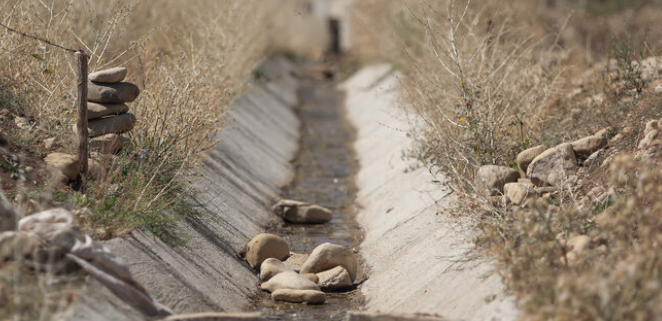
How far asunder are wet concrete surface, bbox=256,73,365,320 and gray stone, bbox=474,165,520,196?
1495mm

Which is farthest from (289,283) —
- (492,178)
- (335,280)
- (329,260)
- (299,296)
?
(492,178)

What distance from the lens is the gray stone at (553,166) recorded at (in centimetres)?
839

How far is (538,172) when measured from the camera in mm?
8477

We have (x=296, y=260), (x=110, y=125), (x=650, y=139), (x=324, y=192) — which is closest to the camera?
(x=650, y=139)

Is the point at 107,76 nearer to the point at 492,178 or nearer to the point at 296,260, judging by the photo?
the point at 296,260

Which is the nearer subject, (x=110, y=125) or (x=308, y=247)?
(x=110, y=125)

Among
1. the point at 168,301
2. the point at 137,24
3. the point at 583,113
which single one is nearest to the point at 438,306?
the point at 168,301

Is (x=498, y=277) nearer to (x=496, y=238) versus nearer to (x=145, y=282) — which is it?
(x=496, y=238)

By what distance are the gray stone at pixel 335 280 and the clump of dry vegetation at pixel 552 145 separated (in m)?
1.27

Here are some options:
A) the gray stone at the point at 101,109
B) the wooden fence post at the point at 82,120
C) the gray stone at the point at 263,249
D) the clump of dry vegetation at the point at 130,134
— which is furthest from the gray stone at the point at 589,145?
the wooden fence post at the point at 82,120

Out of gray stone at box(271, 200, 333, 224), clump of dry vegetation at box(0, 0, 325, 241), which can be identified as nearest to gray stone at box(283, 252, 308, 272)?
clump of dry vegetation at box(0, 0, 325, 241)

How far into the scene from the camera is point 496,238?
22.7 ft

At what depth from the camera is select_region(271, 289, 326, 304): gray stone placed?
8.01 m

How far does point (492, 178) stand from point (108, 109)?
3766 mm
